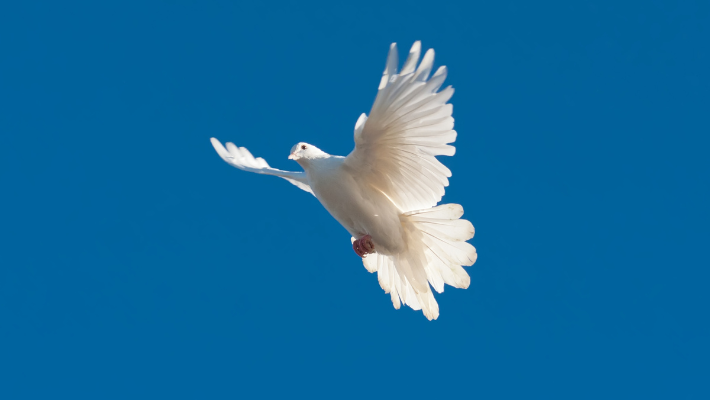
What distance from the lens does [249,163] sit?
1302cm

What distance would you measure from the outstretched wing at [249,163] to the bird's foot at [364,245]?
4.74ft

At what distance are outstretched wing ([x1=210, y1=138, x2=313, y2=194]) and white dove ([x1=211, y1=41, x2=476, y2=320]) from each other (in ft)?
0.08

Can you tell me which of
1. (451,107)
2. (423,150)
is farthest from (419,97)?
(423,150)

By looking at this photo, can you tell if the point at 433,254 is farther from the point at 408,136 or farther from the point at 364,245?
the point at 408,136

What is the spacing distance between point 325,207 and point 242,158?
7.59 ft

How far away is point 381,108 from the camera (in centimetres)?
970

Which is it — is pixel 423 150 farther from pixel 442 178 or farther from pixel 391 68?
pixel 391 68

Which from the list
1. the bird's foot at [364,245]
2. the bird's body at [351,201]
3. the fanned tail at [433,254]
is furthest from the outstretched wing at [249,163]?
the fanned tail at [433,254]

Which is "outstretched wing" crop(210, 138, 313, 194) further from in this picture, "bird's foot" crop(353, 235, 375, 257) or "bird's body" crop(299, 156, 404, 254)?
"bird's foot" crop(353, 235, 375, 257)

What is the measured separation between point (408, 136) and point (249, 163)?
3.74 m

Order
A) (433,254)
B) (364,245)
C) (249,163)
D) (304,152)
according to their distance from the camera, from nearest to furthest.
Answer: (304,152), (364,245), (433,254), (249,163)

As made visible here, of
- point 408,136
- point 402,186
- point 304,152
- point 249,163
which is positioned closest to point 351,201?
point 402,186

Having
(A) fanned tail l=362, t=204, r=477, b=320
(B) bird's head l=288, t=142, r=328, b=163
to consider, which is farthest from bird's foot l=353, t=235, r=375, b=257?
(B) bird's head l=288, t=142, r=328, b=163

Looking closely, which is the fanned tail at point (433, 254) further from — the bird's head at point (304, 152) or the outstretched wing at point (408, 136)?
the bird's head at point (304, 152)
